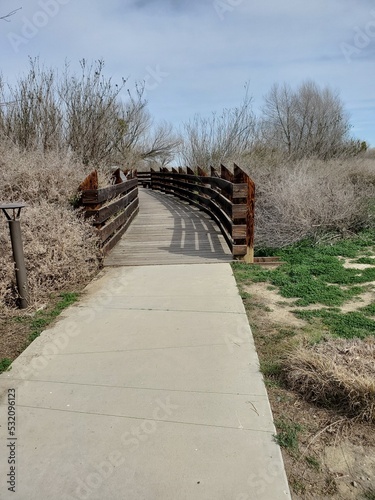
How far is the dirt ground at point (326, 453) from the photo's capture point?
6.11ft

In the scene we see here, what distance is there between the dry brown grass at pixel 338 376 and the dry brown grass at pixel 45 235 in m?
2.94

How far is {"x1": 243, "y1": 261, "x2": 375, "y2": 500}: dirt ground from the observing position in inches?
73.3

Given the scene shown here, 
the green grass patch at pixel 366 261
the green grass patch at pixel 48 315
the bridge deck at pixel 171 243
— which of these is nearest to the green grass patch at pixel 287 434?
the green grass patch at pixel 48 315

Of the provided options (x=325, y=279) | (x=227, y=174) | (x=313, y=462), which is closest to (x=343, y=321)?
(x=325, y=279)

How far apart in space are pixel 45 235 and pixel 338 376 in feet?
12.8

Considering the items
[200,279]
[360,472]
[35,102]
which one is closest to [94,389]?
[360,472]

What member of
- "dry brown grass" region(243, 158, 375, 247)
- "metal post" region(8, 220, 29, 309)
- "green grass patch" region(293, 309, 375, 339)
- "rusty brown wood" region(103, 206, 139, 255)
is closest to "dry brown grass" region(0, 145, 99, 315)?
"metal post" region(8, 220, 29, 309)

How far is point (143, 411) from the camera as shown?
2.43m

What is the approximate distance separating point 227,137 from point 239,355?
49.0ft

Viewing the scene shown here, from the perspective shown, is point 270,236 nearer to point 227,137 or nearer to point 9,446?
point 9,446

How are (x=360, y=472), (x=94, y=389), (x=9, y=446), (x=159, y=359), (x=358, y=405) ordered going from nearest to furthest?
1. (x=360, y=472)
2. (x=9, y=446)
3. (x=358, y=405)
4. (x=94, y=389)
5. (x=159, y=359)

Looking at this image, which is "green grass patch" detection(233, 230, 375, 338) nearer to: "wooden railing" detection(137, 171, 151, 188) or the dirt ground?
the dirt ground

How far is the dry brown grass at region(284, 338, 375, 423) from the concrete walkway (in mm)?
290

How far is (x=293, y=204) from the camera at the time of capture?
323 inches
